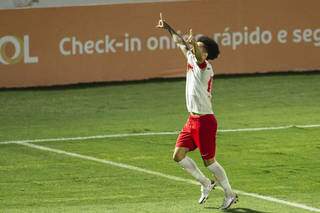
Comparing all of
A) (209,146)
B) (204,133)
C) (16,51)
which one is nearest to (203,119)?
(204,133)

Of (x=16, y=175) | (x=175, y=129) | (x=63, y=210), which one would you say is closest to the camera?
(x=63, y=210)

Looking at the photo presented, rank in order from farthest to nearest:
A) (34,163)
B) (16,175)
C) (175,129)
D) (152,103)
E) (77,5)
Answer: (77,5)
(152,103)
(175,129)
(34,163)
(16,175)

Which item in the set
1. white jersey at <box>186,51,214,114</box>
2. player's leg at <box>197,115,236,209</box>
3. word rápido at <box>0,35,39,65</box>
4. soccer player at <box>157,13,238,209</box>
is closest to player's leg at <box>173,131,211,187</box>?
soccer player at <box>157,13,238,209</box>

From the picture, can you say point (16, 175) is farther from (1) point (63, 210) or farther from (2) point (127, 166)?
(1) point (63, 210)

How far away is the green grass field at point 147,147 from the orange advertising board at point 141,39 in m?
0.38

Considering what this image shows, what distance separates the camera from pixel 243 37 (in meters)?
27.1

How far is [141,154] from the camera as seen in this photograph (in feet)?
60.2

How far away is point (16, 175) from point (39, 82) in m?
9.30

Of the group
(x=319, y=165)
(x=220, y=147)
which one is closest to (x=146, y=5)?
(x=220, y=147)

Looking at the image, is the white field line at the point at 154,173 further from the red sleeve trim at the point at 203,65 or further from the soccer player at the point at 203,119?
the red sleeve trim at the point at 203,65

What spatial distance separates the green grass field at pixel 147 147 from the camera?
48.1 feet

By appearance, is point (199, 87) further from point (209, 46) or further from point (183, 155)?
point (183, 155)

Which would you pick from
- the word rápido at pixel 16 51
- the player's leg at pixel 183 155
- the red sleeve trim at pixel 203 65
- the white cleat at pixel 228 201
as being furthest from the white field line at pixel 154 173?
the word rápido at pixel 16 51

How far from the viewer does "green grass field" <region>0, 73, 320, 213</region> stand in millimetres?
14648
